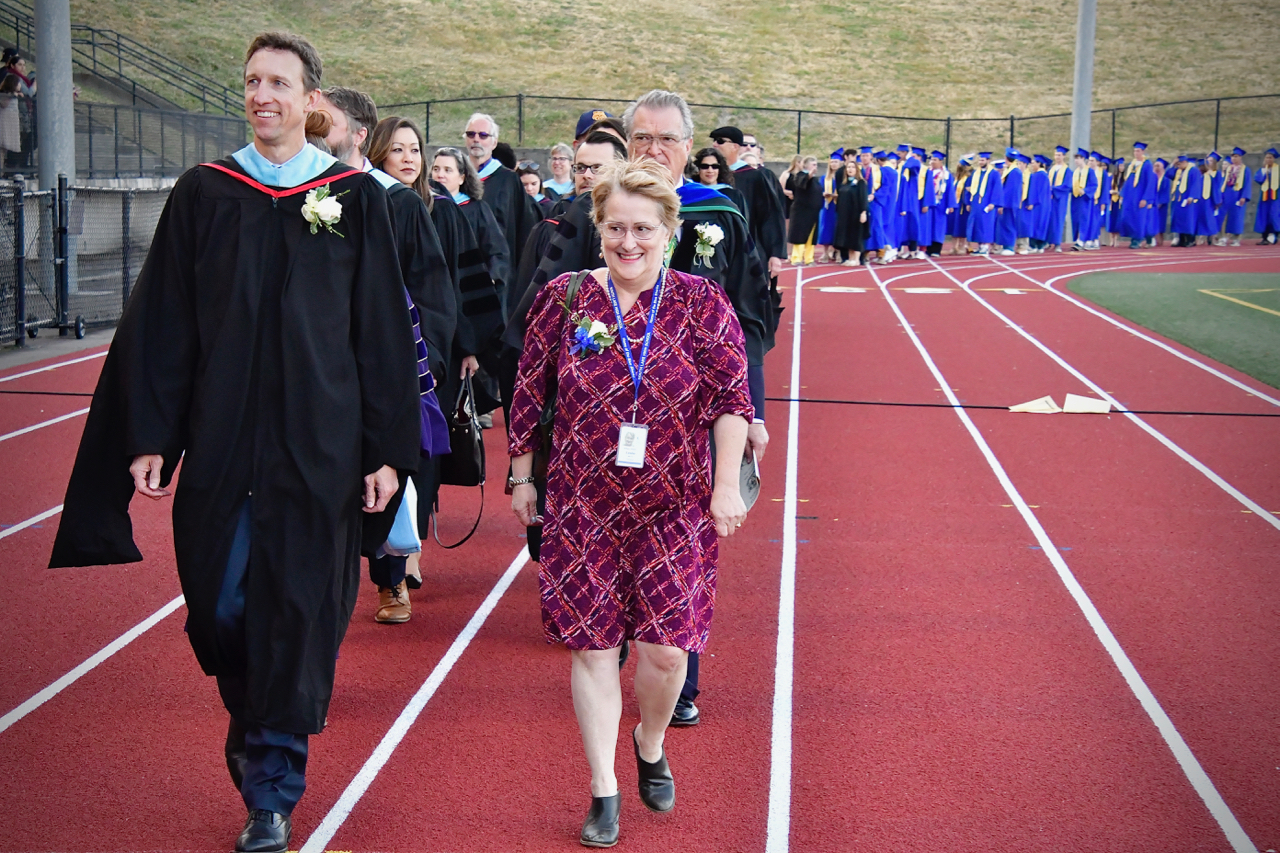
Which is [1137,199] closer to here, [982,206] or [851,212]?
[982,206]

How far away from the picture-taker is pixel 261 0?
49188mm

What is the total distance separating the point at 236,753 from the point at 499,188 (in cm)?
614

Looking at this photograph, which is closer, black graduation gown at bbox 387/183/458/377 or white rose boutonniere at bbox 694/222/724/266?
white rose boutonniere at bbox 694/222/724/266

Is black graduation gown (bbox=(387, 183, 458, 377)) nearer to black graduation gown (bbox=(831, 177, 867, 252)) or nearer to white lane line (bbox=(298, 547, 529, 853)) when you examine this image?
white lane line (bbox=(298, 547, 529, 853))

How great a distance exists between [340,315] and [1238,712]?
3.35m

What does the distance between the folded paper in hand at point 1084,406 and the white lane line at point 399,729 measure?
579 cm

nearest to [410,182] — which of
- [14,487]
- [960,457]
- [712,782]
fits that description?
[712,782]

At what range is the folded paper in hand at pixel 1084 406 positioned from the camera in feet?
33.9

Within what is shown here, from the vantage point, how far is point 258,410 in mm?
3381

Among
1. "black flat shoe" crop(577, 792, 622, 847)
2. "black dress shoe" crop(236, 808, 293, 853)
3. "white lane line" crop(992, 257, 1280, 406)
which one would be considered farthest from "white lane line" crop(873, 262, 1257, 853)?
"white lane line" crop(992, 257, 1280, 406)

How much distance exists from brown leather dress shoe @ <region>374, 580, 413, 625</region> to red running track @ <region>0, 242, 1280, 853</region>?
0.19 ft

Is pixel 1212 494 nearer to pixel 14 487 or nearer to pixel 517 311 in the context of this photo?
pixel 517 311

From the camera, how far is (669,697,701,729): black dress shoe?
14.7 ft

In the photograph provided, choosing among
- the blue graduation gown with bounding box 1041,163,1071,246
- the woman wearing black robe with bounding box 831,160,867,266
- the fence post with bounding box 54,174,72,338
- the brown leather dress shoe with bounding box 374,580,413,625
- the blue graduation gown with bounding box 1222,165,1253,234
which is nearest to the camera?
the brown leather dress shoe with bounding box 374,580,413,625
